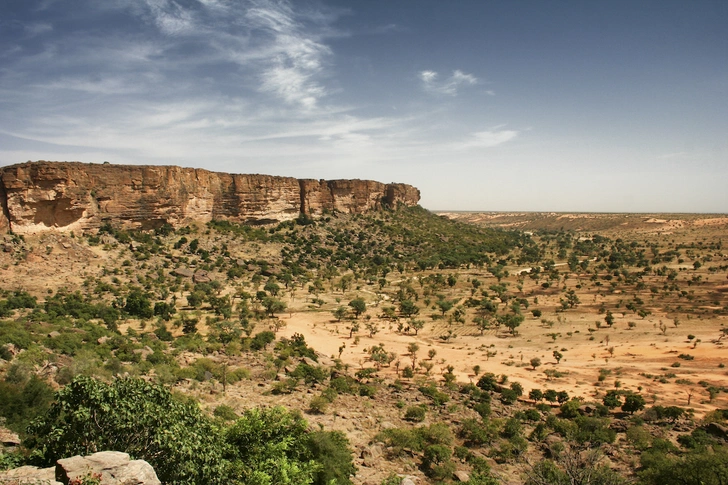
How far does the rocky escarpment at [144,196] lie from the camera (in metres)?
38.8

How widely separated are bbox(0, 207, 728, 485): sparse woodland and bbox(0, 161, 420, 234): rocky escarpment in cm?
285

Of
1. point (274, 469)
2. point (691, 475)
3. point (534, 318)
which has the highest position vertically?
point (274, 469)

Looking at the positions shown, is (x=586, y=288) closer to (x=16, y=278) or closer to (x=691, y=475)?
(x=691, y=475)

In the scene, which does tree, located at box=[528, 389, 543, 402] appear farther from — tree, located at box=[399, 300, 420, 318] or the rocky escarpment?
the rocky escarpment

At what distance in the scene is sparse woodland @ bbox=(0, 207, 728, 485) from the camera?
30.0 ft

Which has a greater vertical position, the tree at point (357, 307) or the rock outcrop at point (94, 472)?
the rock outcrop at point (94, 472)

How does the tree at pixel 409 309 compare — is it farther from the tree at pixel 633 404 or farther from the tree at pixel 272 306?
the tree at pixel 633 404

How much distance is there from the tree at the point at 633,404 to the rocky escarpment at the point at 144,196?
5221cm

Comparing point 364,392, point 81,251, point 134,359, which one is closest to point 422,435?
point 364,392

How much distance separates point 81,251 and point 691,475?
48576 millimetres

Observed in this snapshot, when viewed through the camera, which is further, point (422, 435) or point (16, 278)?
point (16, 278)

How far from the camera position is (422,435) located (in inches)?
597

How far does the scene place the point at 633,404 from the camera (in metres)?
18.3

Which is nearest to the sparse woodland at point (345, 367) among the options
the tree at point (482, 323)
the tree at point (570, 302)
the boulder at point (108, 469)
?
the tree at point (482, 323)
